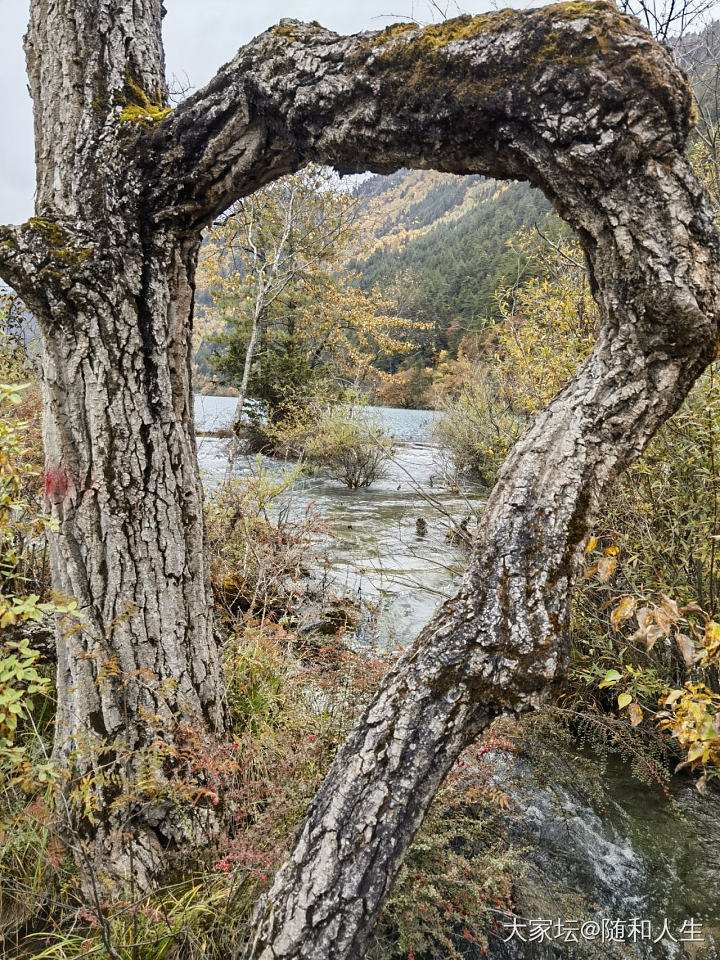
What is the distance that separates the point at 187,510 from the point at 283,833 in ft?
4.80

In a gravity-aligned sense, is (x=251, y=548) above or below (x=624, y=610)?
below

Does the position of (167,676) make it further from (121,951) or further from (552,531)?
(552,531)

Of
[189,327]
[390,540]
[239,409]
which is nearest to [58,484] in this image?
[189,327]

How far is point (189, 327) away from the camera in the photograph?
7.28 ft

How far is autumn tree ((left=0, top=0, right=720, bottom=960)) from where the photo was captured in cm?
131

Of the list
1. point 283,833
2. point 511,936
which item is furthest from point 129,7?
point 511,936

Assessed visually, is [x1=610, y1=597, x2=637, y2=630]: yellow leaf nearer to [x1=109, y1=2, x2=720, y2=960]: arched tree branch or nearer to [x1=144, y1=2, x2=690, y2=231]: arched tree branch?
[x1=109, y1=2, x2=720, y2=960]: arched tree branch

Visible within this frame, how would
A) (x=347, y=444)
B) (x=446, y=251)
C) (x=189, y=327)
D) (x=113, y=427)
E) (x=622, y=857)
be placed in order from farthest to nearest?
(x=446, y=251) → (x=347, y=444) → (x=622, y=857) → (x=189, y=327) → (x=113, y=427)

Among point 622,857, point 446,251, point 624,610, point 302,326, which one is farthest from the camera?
point 446,251

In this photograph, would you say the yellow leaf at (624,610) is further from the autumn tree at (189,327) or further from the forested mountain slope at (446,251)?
the forested mountain slope at (446,251)

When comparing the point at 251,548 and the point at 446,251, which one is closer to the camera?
the point at 251,548

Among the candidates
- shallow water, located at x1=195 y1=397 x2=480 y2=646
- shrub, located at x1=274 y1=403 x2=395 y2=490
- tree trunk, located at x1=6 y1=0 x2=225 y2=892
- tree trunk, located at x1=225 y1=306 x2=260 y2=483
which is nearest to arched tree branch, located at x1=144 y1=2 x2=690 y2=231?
tree trunk, located at x1=6 y1=0 x2=225 y2=892

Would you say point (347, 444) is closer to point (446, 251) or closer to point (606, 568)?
point (606, 568)

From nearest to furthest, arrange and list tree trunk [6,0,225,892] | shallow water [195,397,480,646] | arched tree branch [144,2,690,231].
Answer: arched tree branch [144,2,690,231]
tree trunk [6,0,225,892]
shallow water [195,397,480,646]
